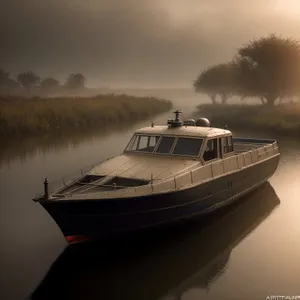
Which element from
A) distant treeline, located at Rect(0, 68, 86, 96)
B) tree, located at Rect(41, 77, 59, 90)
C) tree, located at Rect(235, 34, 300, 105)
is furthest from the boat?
tree, located at Rect(41, 77, 59, 90)

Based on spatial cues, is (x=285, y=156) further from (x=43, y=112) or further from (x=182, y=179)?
(x=43, y=112)

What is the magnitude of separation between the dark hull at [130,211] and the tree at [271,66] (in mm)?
36978

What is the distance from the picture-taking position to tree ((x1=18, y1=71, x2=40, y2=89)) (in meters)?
65.5

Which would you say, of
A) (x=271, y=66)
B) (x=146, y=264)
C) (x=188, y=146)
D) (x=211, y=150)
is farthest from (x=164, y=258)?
(x=271, y=66)

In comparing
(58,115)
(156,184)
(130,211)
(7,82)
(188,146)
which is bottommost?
(130,211)

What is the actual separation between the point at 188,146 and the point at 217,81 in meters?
58.9

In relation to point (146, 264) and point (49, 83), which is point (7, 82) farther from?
point (146, 264)

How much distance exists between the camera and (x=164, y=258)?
34.7ft

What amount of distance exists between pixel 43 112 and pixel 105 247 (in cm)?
2283

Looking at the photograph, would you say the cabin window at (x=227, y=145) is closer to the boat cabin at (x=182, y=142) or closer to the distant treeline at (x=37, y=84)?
the boat cabin at (x=182, y=142)

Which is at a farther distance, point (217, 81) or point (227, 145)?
point (217, 81)

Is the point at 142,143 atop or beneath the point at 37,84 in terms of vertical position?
beneath

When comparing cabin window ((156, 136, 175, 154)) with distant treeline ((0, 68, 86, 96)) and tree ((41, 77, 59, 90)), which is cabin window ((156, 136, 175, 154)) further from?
tree ((41, 77, 59, 90))

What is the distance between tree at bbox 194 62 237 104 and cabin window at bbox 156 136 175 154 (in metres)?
55.1
